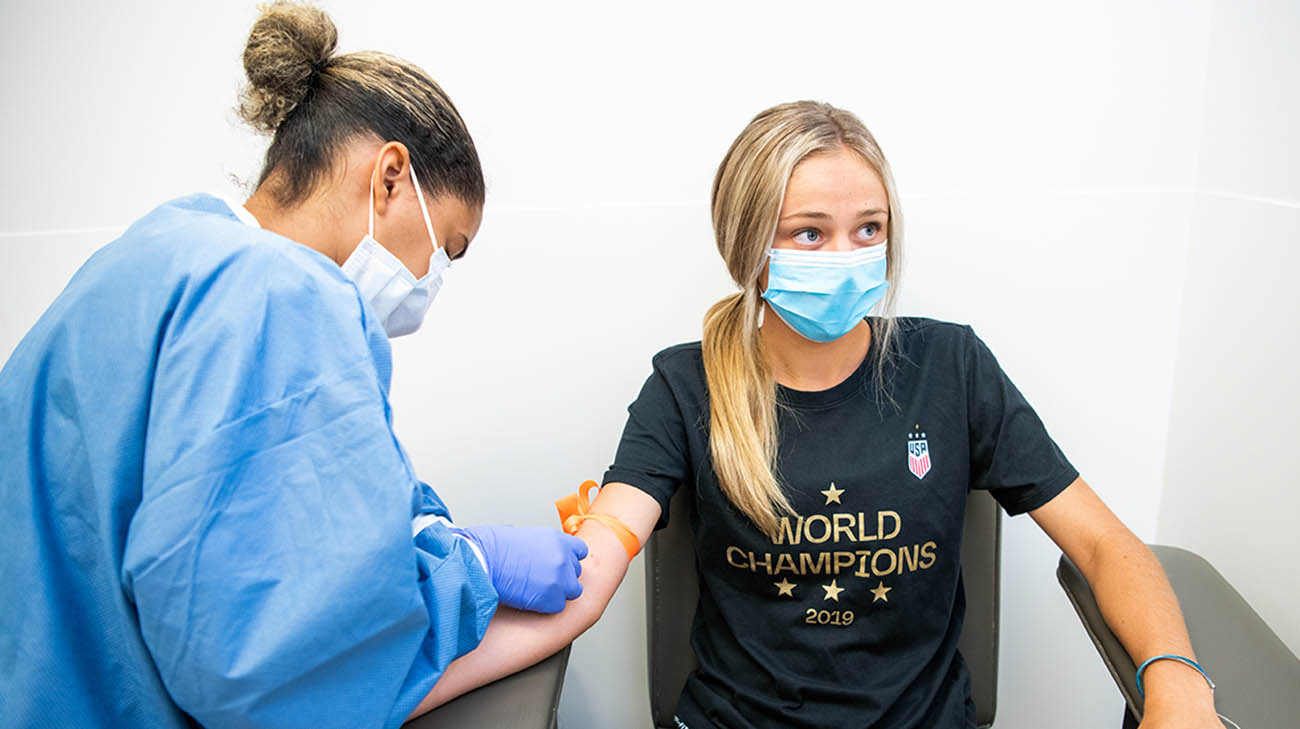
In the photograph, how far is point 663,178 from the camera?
1.47 m

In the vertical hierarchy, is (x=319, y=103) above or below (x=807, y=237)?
above

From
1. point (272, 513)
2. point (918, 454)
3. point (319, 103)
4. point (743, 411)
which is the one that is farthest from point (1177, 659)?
point (319, 103)

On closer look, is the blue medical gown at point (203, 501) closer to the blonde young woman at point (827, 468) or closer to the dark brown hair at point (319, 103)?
the dark brown hair at point (319, 103)

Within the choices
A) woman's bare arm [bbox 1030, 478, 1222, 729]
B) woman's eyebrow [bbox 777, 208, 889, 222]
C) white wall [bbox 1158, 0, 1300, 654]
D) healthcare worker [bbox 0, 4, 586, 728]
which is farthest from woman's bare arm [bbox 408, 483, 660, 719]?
white wall [bbox 1158, 0, 1300, 654]

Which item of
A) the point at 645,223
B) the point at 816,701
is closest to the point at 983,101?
the point at 645,223

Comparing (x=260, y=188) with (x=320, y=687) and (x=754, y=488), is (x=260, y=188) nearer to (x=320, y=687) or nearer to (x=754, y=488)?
(x=320, y=687)

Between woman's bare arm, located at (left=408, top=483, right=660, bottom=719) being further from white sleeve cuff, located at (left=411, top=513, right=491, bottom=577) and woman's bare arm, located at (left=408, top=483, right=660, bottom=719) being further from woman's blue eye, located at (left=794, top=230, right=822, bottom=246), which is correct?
woman's blue eye, located at (left=794, top=230, right=822, bottom=246)

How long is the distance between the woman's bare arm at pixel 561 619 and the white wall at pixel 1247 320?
0.93 metres

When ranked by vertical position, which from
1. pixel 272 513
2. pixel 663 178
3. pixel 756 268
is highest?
pixel 663 178

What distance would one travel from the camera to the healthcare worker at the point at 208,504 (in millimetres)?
701

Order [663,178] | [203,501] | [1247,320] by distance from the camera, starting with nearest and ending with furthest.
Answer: [203,501], [1247,320], [663,178]

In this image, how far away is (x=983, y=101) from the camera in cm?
141

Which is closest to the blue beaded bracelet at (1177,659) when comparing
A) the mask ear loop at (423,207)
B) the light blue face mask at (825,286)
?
the light blue face mask at (825,286)

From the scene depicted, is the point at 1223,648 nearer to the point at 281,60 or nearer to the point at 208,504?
the point at 208,504
